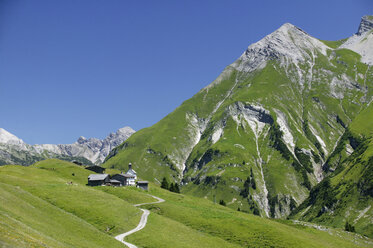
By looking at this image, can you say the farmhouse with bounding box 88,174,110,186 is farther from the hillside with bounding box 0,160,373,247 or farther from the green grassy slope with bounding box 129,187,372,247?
the green grassy slope with bounding box 129,187,372,247

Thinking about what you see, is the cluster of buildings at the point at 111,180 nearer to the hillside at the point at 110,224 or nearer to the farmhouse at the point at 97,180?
the farmhouse at the point at 97,180

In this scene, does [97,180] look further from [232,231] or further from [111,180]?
[232,231]

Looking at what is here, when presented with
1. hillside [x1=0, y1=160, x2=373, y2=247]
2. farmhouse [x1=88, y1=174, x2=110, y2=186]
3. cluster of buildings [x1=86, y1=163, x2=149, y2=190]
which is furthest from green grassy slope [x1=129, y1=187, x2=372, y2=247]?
cluster of buildings [x1=86, y1=163, x2=149, y2=190]

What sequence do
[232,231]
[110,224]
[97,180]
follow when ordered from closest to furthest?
[110,224], [232,231], [97,180]

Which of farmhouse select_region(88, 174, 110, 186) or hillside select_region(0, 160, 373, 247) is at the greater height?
farmhouse select_region(88, 174, 110, 186)

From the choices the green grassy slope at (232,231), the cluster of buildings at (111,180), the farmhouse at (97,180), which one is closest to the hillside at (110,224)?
the green grassy slope at (232,231)

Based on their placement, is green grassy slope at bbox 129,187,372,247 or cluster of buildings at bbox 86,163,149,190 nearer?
green grassy slope at bbox 129,187,372,247

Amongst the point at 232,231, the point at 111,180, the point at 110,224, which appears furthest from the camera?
the point at 111,180

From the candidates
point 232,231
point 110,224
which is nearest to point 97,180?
point 110,224

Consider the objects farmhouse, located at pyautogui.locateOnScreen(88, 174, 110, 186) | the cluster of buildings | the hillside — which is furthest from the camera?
the cluster of buildings

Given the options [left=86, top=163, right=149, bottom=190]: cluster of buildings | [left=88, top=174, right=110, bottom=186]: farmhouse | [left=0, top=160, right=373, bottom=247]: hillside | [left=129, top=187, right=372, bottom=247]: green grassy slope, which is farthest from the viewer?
[left=86, top=163, right=149, bottom=190]: cluster of buildings

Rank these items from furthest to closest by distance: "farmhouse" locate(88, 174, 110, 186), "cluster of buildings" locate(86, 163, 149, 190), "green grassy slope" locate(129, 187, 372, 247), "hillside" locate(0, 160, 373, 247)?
"cluster of buildings" locate(86, 163, 149, 190) < "farmhouse" locate(88, 174, 110, 186) < "green grassy slope" locate(129, 187, 372, 247) < "hillside" locate(0, 160, 373, 247)

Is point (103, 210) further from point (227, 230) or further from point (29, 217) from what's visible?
point (227, 230)

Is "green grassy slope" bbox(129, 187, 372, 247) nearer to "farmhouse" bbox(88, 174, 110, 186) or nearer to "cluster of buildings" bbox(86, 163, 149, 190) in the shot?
"farmhouse" bbox(88, 174, 110, 186)
